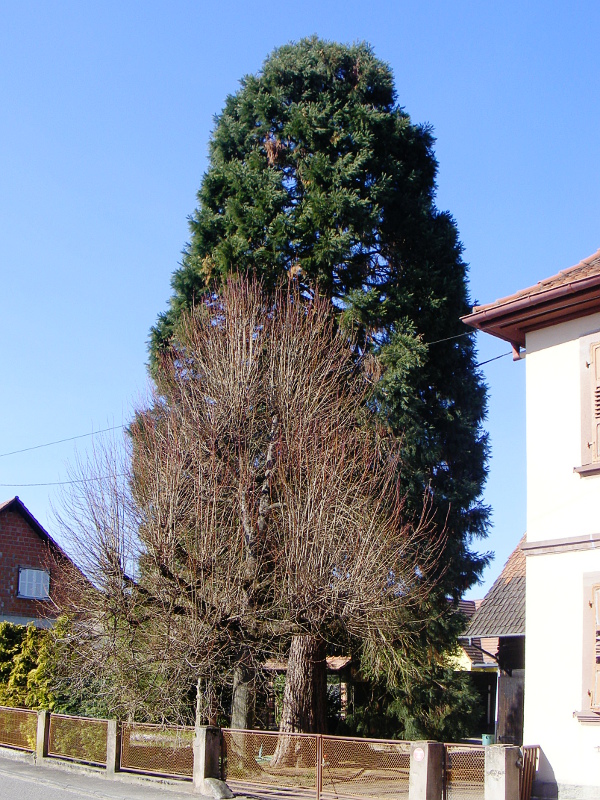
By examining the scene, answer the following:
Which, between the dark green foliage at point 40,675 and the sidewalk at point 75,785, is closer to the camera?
the sidewalk at point 75,785

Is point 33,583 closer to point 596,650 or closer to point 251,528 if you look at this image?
point 251,528

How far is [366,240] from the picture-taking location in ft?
63.3

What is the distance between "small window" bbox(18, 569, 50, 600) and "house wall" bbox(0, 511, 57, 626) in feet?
0.59

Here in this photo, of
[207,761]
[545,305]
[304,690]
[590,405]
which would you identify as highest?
[545,305]

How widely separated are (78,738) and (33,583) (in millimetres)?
17747

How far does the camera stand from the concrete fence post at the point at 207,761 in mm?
12586

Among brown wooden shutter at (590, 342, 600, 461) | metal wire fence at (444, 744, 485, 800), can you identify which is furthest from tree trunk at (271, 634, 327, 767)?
brown wooden shutter at (590, 342, 600, 461)

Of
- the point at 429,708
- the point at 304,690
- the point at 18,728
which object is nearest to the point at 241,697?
the point at 304,690

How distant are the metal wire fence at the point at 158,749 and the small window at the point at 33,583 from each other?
60.6 ft

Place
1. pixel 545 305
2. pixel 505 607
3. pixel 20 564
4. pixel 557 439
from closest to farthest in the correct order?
pixel 557 439 < pixel 545 305 < pixel 505 607 < pixel 20 564

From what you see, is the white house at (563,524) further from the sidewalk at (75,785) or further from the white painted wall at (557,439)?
the sidewalk at (75,785)

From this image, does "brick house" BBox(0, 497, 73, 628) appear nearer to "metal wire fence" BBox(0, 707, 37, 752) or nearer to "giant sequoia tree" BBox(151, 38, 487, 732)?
"metal wire fence" BBox(0, 707, 37, 752)

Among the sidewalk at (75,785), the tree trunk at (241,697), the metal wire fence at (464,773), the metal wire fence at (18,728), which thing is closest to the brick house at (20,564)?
the metal wire fence at (18,728)

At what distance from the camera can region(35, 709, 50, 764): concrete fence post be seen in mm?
16812
